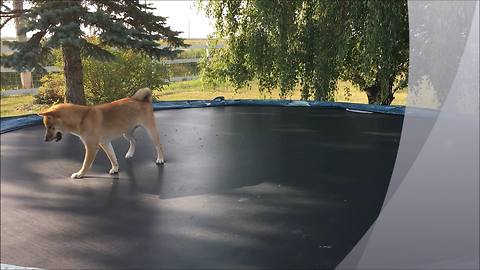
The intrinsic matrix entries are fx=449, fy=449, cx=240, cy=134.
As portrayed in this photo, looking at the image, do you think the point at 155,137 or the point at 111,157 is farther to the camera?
the point at 155,137

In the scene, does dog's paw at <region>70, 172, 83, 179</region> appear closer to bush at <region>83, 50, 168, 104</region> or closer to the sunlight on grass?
bush at <region>83, 50, 168, 104</region>

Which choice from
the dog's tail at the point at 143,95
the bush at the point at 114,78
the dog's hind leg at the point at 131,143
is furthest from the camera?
the dog's hind leg at the point at 131,143

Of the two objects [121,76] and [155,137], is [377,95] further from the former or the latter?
[121,76]

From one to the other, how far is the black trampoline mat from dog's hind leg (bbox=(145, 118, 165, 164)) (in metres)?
0.03

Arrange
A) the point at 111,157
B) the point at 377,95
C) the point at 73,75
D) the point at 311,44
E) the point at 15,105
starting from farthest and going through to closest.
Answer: the point at 377,95, the point at 311,44, the point at 111,157, the point at 73,75, the point at 15,105

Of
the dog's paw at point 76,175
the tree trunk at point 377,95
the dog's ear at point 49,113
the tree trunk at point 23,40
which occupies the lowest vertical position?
the dog's paw at point 76,175

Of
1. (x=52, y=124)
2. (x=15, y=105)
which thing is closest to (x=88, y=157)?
(x=52, y=124)

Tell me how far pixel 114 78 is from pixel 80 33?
9.7 inches

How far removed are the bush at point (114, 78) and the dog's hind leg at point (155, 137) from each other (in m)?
0.25

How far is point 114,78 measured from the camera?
83 cm

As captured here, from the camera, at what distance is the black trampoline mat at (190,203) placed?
67 centimetres

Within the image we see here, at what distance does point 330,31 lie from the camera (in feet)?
8.41

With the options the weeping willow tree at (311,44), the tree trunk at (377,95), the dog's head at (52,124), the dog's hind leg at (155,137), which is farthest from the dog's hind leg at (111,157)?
the tree trunk at (377,95)

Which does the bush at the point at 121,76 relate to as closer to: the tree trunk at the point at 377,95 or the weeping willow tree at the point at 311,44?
the weeping willow tree at the point at 311,44
